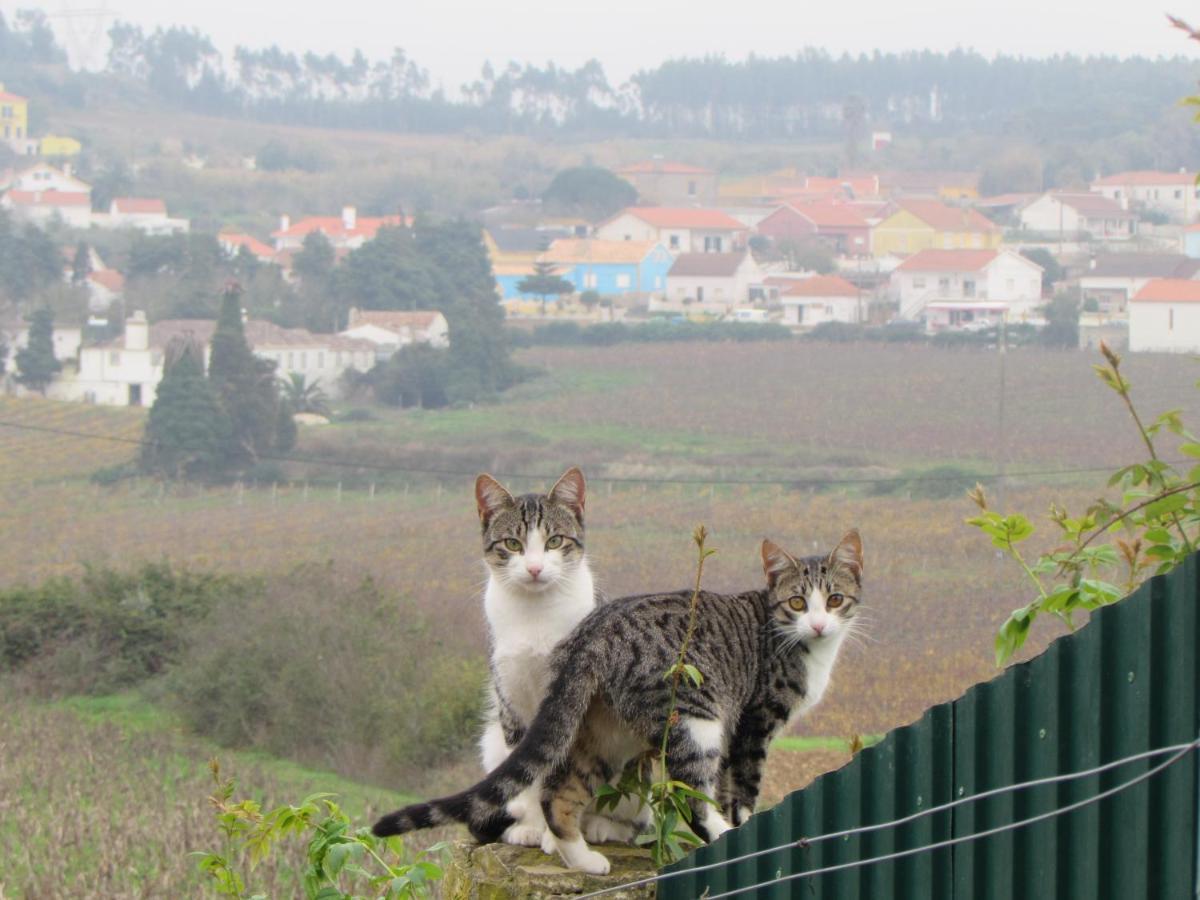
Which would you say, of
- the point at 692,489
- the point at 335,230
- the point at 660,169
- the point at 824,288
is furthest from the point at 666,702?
the point at 660,169

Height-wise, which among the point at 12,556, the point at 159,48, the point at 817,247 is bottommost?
the point at 12,556

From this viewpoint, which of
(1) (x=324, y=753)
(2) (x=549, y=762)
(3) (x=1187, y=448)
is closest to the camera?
(3) (x=1187, y=448)

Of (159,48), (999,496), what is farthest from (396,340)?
(159,48)

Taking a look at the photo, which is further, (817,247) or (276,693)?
(817,247)

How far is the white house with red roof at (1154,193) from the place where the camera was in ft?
316

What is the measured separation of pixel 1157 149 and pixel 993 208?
14312 millimetres

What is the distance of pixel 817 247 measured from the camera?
9994 cm

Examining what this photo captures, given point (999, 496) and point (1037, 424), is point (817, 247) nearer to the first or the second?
point (1037, 424)

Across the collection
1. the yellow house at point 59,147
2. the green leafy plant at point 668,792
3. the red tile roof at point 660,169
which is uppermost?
the yellow house at point 59,147

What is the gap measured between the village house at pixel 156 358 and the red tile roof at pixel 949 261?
2901cm

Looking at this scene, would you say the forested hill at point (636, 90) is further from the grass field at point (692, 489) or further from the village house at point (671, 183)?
the grass field at point (692, 489)

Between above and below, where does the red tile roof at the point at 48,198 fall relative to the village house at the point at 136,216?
above

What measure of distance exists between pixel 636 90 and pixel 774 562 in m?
167

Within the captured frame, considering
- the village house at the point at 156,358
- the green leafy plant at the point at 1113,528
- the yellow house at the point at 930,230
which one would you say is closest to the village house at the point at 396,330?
the village house at the point at 156,358
